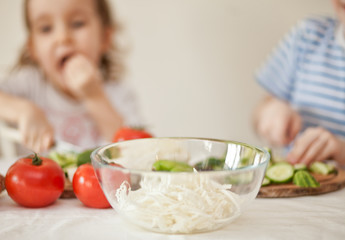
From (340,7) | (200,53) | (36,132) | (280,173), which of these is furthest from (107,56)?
(280,173)

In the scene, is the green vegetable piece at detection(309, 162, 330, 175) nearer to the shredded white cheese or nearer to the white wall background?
the shredded white cheese

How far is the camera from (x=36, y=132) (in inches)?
52.2

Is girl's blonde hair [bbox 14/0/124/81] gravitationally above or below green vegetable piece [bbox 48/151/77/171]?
above

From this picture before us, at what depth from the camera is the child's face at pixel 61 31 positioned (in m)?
1.96

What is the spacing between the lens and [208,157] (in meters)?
0.84

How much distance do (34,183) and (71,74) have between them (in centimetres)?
114

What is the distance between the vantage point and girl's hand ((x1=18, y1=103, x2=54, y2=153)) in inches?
51.0

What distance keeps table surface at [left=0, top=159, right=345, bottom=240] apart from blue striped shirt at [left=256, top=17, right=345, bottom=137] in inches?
35.5

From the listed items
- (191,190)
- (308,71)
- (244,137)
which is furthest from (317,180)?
(244,137)

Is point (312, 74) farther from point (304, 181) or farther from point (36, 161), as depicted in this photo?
point (36, 161)

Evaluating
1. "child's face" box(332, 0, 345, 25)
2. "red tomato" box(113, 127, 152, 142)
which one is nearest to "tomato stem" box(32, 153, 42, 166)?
"red tomato" box(113, 127, 152, 142)

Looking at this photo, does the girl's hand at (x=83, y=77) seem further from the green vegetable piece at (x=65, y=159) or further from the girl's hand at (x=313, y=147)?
the girl's hand at (x=313, y=147)

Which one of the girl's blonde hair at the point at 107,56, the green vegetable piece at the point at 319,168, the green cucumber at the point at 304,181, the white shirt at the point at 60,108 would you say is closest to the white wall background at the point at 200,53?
the girl's blonde hair at the point at 107,56

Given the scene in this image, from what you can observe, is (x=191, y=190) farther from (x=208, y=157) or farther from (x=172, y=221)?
(x=208, y=157)
